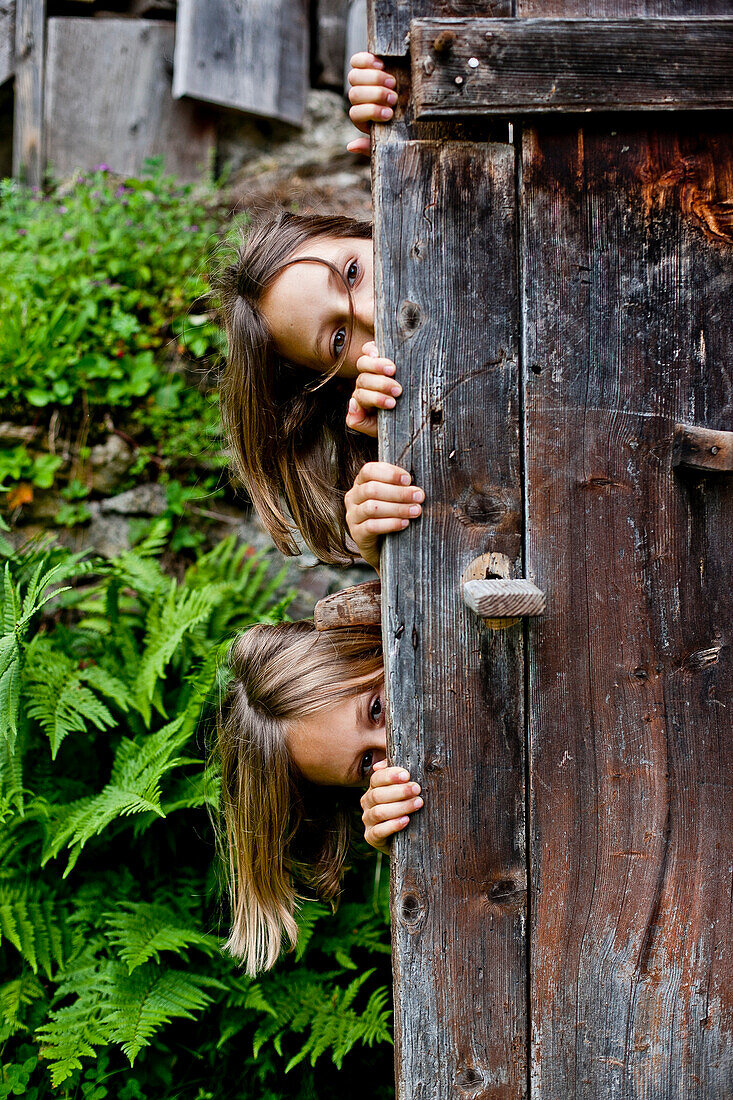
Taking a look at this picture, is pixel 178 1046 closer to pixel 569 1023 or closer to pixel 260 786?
pixel 260 786

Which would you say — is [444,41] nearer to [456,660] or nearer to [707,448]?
[707,448]

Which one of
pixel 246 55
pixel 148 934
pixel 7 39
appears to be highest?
pixel 7 39

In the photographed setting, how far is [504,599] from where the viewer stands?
1.36m

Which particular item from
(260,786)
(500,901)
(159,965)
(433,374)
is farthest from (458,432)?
(159,965)

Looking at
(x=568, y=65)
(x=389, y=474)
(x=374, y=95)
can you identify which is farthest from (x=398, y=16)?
(x=389, y=474)

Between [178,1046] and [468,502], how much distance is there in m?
2.16

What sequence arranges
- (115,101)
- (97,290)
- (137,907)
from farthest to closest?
(115,101), (97,290), (137,907)

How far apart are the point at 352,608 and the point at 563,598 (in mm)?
527

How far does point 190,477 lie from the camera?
3508 mm

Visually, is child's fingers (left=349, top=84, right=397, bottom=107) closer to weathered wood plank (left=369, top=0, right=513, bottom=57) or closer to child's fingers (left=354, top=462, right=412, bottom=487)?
weathered wood plank (left=369, top=0, right=513, bottom=57)

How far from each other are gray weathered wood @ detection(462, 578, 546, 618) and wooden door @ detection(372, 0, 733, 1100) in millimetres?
133

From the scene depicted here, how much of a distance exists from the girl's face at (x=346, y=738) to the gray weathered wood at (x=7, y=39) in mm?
4036

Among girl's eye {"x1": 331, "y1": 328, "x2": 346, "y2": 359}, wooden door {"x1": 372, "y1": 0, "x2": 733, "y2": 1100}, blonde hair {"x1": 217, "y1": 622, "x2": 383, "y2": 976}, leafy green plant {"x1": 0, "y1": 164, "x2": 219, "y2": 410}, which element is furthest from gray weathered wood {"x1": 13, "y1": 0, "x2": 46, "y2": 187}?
wooden door {"x1": 372, "y1": 0, "x2": 733, "y2": 1100}

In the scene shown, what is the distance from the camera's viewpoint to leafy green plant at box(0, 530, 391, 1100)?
2.35 meters
